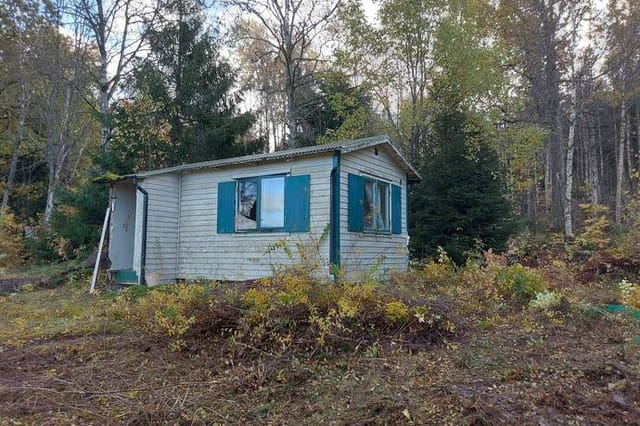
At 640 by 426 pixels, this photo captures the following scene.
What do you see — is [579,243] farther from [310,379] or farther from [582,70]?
[310,379]

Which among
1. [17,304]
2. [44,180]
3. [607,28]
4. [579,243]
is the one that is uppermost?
[607,28]

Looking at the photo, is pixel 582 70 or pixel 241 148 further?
pixel 241 148

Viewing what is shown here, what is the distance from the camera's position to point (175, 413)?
2.61 m

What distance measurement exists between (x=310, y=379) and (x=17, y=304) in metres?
6.55

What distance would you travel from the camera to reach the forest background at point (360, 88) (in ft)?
41.0

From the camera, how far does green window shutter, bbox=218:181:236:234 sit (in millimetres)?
8571

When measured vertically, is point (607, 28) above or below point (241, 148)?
above

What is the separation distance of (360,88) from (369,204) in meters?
7.52

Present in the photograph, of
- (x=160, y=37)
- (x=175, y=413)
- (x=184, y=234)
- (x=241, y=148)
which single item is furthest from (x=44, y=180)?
(x=175, y=413)

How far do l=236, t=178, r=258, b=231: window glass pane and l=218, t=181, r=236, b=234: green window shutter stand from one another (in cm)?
12

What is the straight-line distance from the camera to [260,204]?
8.34 meters

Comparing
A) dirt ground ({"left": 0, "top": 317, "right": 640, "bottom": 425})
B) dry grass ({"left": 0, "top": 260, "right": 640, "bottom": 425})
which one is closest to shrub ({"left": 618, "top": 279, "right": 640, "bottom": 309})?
dry grass ({"left": 0, "top": 260, "right": 640, "bottom": 425})

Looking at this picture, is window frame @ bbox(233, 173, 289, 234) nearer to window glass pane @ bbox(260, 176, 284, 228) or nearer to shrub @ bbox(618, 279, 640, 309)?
window glass pane @ bbox(260, 176, 284, 228)

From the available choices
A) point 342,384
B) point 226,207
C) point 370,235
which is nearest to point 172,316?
point 342,384
